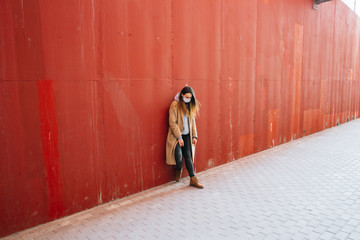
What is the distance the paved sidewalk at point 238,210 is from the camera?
3412mm

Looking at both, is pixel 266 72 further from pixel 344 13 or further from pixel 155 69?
pixel 344 13

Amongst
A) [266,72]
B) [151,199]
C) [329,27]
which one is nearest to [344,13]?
[329,27]

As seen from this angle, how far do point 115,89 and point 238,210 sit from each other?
9.13 feet

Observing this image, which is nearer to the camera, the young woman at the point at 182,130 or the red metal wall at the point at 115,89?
the red metal wall at the point at 115,89

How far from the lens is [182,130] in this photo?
5.06 m

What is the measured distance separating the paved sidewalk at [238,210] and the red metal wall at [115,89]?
14.2 inches

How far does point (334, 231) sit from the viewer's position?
3.40m

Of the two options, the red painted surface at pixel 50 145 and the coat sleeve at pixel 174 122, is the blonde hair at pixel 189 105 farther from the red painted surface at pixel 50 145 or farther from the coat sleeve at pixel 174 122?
the red painted surface at pixel 50 145

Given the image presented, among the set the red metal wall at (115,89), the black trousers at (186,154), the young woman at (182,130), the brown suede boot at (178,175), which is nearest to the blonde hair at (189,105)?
the young woman at (182,130)

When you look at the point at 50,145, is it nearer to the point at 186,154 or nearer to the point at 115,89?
the point at 115,89

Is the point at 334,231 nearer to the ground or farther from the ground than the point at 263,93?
nearer to the ground

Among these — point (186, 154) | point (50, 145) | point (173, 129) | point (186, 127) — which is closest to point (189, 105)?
point (186, 127)

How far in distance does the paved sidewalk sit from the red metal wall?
0.36m

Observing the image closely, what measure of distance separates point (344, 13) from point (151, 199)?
44.9 feet
